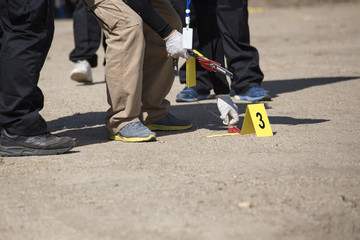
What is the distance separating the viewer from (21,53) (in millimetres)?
3527

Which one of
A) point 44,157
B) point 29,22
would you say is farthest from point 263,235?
point 29,22

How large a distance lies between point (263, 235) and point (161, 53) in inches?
82.1

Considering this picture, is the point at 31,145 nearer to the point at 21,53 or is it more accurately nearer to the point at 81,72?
the point at 21,53

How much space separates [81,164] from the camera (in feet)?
11.3

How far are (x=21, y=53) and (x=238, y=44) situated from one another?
2.52 m

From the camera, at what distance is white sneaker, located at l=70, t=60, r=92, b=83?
6516mm

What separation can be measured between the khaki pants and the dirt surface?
0.26 meters

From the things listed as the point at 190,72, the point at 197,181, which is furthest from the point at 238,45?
the point at 197,181

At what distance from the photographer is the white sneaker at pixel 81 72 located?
21.4ft

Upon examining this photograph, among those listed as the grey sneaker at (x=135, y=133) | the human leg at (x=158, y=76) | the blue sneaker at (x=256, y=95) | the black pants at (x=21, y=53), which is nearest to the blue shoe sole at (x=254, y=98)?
the blue sneaker at (x=256, y=95)

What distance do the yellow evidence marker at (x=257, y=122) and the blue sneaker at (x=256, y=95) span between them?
1343 millimetres

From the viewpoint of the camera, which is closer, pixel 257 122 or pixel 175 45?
pixel 175 45

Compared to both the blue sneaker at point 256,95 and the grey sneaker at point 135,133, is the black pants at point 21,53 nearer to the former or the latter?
the grey sneaker at point 135,133

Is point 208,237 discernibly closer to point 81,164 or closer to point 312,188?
point 312,188
